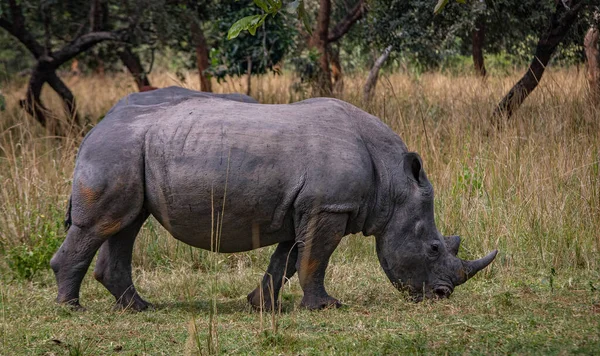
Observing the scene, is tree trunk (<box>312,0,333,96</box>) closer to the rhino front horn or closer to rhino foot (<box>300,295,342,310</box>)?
the rhino front horn

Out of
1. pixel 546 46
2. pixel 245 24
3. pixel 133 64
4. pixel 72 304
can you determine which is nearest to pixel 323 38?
pixel 133 64

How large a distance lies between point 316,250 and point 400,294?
0.78 metres

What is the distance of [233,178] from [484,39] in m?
11.2

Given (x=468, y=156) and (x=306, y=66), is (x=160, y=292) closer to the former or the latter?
(x=468, y=156)

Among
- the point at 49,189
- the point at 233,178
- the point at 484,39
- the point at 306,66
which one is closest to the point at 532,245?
the point at 233,178

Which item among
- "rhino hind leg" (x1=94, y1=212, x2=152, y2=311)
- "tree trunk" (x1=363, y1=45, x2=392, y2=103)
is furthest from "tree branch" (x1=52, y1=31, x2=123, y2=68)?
"rhino hind leg" (x1=94, y1=212, x2=152, y2=311)

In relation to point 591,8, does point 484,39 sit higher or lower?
lower

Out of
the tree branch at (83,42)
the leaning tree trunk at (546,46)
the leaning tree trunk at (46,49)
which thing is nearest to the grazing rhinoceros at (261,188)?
the leaning tree trunk at (546,46)

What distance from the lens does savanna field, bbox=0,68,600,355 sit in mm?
4387

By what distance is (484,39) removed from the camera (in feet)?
50.4

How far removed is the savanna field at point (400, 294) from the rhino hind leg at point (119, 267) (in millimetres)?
171

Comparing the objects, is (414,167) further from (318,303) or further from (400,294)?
(318,303)

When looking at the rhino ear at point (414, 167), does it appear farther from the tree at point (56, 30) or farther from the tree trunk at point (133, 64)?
the tree trunk at point (133, 64)

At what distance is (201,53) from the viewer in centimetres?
1441
